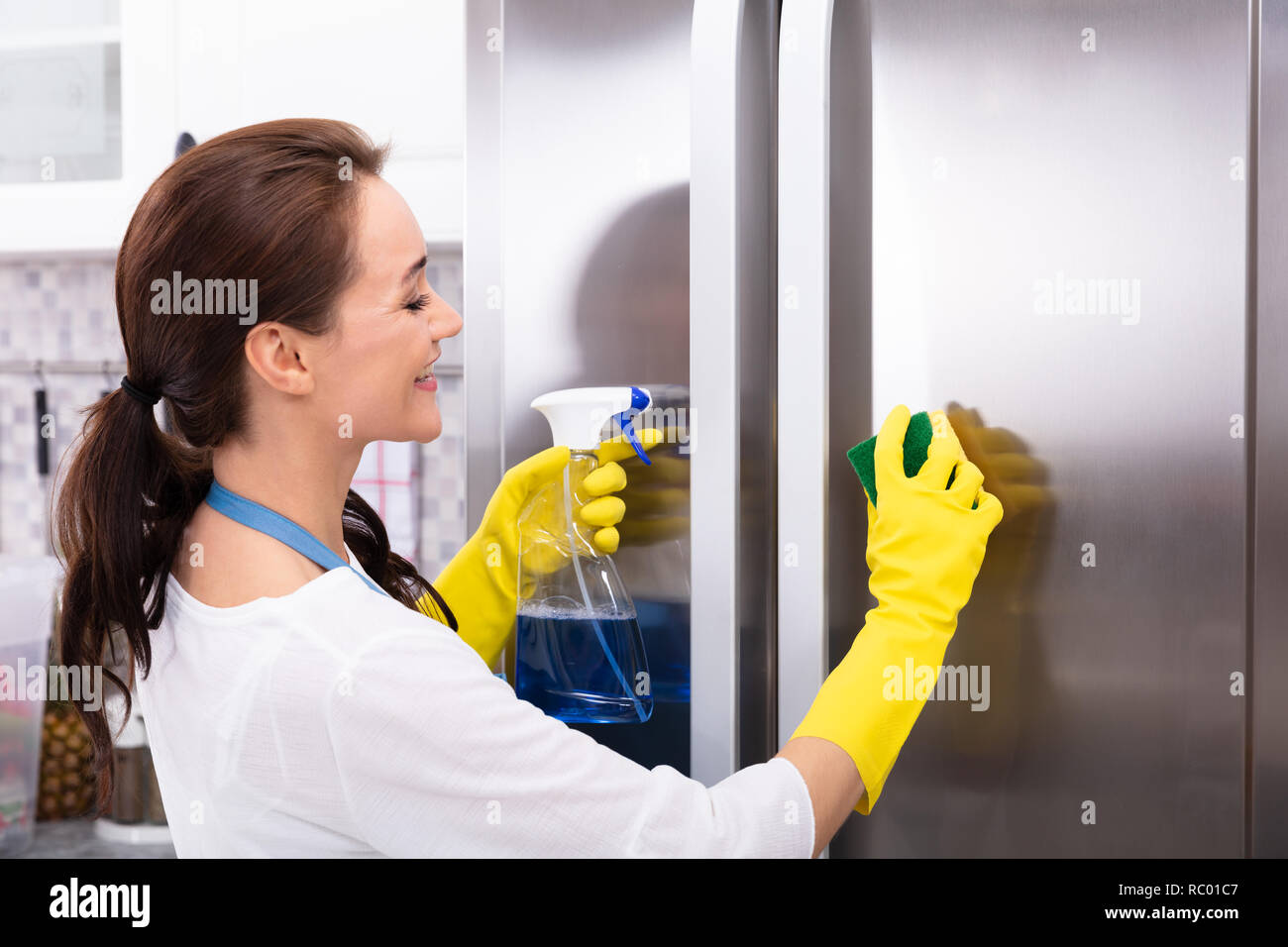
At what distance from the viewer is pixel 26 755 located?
1.56 m

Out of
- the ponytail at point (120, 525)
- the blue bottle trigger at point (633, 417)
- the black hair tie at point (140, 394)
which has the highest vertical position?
the black hair tie at point (140, 394)

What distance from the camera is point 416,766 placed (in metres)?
0.65

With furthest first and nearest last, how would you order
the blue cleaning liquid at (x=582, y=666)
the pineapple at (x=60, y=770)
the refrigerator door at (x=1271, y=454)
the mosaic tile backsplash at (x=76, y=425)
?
the mosaic tile backsplash at (x=76, y=425), the pineapple at (x=60, y=770), the blue cleaning liquid at (x=582, y=666), the refrigerator door at (x=1271, y=454)

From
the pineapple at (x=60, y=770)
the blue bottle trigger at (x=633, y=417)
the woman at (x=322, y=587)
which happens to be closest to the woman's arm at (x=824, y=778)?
the woman at (x=322, y=587)

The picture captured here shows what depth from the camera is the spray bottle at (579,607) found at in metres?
0.78

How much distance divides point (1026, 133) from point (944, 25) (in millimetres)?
97

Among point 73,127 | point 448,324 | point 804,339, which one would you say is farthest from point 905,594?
point 73,127

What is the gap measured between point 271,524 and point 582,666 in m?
0.27

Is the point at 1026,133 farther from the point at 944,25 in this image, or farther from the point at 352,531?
the point at 352,531

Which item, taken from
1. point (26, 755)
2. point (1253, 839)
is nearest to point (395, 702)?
point (1253, 839)

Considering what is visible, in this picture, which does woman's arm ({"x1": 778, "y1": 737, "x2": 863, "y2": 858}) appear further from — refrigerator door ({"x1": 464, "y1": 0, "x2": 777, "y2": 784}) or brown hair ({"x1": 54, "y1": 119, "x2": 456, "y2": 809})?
brown hair ({"x1": 54, "y1": 119, "x2": 456, "y2": 809})
